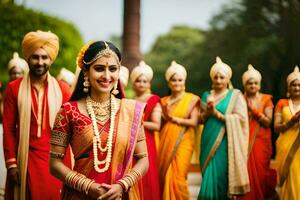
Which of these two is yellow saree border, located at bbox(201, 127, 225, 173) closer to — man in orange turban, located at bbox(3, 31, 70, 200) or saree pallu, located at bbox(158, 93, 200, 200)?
saree pallu, located at bbox(158, 93, 200, 200)

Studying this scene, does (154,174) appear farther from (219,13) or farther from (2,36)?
(219,13)

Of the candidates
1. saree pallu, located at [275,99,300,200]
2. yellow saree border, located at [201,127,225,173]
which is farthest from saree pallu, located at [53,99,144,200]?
yellow saree border, located at [201,127,225,173]

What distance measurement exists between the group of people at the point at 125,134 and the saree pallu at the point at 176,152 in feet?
0.04

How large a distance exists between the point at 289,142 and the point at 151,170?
5.78ft

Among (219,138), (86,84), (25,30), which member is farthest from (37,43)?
(25,30)

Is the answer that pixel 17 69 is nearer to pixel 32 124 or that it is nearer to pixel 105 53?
pixel 32 124

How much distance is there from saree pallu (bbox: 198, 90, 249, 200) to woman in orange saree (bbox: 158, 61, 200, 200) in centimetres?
28

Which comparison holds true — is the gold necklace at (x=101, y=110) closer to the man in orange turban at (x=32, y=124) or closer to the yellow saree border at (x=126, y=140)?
the yellow saree border at (x=126, y=140)

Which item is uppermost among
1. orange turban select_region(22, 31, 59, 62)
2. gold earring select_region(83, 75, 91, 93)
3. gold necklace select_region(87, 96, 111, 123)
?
orange turban select_region(22, 31, 59, 62)

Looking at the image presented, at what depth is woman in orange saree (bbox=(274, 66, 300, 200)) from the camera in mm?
6039

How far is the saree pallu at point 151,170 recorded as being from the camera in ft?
21.1

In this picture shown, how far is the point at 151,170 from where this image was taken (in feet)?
21.4

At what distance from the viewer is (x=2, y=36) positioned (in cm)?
1153

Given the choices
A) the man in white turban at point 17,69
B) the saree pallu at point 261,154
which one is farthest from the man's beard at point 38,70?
the saree pallu at point 261,154
